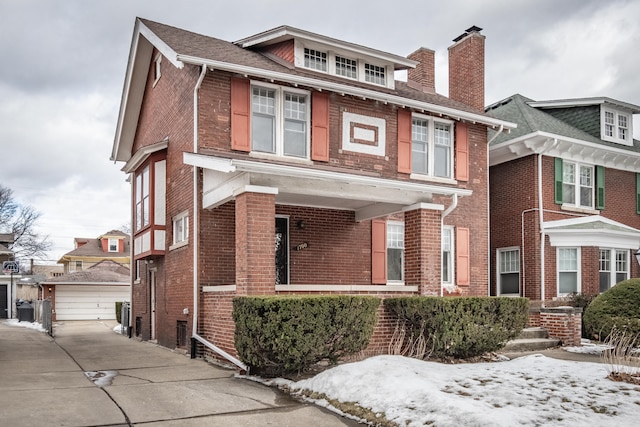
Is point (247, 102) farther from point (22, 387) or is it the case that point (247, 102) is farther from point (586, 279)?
point (586, 279)

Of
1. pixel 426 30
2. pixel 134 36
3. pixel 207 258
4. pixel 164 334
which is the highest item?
pixel 426 30

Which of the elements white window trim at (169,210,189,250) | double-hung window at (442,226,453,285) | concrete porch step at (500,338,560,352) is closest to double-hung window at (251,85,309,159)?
white window trim at (169,210,189,250)

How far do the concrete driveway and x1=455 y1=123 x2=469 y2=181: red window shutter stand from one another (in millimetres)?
9011

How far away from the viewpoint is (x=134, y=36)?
51.3ft

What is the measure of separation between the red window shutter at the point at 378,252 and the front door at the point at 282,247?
2370mm

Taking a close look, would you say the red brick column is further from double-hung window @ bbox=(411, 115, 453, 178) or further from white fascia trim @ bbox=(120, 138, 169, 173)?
white fascia trim @ bbox=(120, 138, 169, 173)

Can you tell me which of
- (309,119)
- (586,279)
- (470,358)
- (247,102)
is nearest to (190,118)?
(247,102)

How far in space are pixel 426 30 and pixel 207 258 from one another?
12741 millimetres

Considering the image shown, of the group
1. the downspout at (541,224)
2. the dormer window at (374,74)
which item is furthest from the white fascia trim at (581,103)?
the dormer window at (374,74)

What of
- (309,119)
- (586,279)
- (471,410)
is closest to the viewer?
(471,410)

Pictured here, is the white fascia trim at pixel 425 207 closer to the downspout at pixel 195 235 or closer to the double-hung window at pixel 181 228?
the downspout at pixel 195 235

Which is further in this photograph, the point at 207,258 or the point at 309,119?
the point at 309,119

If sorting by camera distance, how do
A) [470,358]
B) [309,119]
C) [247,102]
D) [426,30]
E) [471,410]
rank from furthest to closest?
[426,30] → [309,119] → [247,102] → [470,358] → [471,410]

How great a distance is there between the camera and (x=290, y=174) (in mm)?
10016
